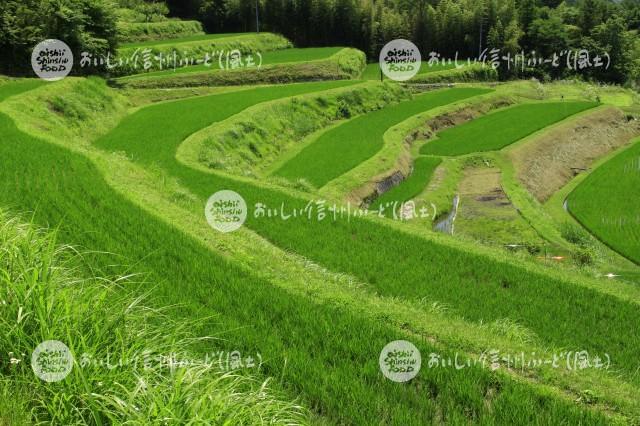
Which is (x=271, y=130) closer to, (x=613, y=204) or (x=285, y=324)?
(x=613, y=204)

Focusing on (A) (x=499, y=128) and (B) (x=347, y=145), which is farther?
(A) (x=499, y=128)

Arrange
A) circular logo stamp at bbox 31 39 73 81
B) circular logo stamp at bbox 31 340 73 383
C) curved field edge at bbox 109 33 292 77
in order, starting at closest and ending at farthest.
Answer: circular logo stamp at bbox 31 340 73 383 → circular logo stamp at bbox 31 39 73 81 → curved field edge at bbox 109 33 292 77

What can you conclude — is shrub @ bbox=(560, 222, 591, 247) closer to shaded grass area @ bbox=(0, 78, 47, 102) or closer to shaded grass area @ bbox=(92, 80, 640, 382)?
shaded grass area @ bbox=(92, 80, 640, 382)

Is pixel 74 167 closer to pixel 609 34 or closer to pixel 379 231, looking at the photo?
→ pixel 379 231

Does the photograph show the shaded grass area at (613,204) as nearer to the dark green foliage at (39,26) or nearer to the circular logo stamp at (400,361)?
the circular logo stamp at (400,361)

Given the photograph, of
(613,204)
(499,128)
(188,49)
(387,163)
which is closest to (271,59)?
(188,49)

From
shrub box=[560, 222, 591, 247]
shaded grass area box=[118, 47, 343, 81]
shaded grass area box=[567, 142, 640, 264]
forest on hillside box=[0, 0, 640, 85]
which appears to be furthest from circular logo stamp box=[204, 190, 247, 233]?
forest on hillside box=[0, 0, 640, 85]
